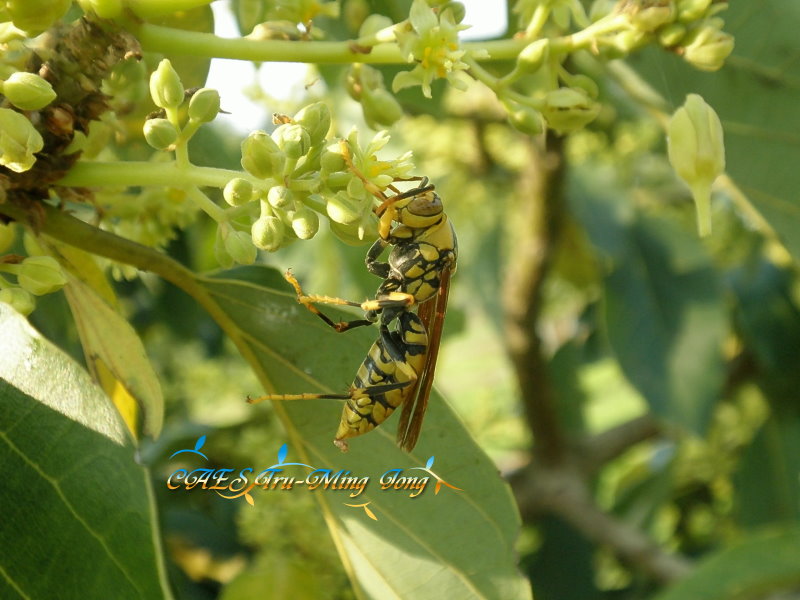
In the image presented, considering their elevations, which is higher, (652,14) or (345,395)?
(652,14)

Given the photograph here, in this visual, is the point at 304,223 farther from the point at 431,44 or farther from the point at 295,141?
the point at 431,44

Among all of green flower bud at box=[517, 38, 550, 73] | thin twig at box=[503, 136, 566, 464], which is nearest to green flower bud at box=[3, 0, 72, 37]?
green flower bud at box=[517, 38, 550, 73]

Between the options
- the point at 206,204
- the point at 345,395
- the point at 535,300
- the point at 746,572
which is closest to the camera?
the point at 206,204

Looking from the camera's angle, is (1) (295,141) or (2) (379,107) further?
(2) (379,107)

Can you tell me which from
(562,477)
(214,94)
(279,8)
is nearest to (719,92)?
(279,8)

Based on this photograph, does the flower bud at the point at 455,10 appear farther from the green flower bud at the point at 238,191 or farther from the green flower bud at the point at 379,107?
the green flower bud at the point at 238,191

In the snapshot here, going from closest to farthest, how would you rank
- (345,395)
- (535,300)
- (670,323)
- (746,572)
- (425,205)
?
(345,395) < (425,205) < (746,572) < (670,323) < (535,300)

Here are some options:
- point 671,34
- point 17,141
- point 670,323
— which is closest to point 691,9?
point 671,34

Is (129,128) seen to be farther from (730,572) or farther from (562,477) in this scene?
(562,477)

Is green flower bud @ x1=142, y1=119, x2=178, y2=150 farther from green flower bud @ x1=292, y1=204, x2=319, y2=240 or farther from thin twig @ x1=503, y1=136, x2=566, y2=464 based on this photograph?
thin twig @ x1=503, y1=136, x2=566, y2=464
